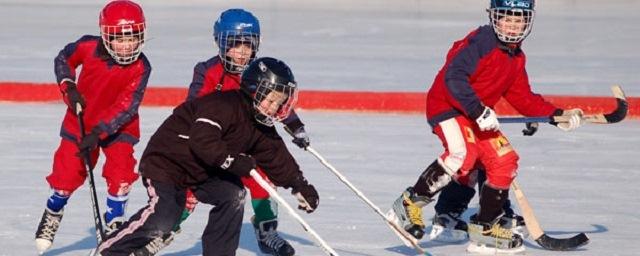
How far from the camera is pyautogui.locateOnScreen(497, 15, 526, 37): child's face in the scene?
651 centimetres

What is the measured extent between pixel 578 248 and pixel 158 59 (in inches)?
285

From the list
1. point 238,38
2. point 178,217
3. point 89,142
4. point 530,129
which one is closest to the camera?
point 178,217

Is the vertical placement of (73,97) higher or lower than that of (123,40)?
lower

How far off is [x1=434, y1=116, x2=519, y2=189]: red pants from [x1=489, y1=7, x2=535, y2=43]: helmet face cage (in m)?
0.41

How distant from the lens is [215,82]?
6.54 metres

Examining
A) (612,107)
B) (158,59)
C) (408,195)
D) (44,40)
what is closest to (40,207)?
(408,195)

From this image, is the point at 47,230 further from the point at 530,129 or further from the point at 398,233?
the point at 530,129

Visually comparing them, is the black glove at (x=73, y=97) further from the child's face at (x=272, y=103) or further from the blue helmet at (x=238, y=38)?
the child's face at (x=272, y=103)

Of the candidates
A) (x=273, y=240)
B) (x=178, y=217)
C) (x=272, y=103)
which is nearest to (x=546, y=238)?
(x=273, y=240)

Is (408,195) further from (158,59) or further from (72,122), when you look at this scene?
(158,59)

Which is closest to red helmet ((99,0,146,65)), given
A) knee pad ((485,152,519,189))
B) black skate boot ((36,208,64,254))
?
black skate boot ((36,208,64,254))

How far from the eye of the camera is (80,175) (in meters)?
6.52

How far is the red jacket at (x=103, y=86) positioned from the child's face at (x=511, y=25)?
1542mm

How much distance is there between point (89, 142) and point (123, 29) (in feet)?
1.67
